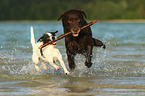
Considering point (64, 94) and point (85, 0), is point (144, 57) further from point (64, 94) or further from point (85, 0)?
point (85, 0)

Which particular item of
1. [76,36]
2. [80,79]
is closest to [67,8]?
[76,36]

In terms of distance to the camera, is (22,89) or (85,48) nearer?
(22,89)

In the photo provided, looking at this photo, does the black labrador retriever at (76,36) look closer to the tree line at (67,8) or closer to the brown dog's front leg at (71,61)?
the brown dog's front leg at (71,61)

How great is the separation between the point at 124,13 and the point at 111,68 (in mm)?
90059

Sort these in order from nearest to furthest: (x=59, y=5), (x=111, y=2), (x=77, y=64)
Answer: (x=77, y=64) → (x=111, y=2) → (x=59, y=5)

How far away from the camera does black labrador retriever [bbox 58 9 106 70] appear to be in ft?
25.4

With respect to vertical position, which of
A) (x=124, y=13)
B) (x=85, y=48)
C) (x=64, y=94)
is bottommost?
(x=64, y=94)

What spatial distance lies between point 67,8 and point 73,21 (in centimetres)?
10227

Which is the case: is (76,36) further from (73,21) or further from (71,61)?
(71,61)

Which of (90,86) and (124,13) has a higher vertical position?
(124,13)

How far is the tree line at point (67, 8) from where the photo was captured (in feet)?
327

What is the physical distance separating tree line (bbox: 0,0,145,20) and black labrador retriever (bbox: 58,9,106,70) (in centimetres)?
9032

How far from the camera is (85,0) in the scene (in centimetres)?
11475

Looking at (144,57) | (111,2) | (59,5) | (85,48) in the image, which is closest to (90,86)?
(85,48)
